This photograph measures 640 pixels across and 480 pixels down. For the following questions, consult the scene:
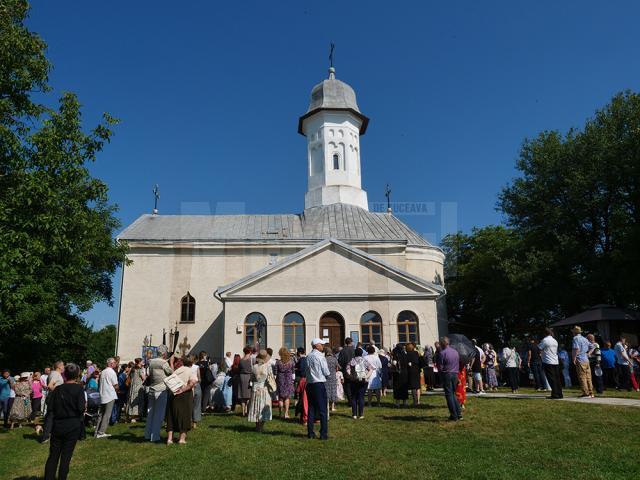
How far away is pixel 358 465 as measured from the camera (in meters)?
8.29

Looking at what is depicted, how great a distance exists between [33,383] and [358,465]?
12139mm

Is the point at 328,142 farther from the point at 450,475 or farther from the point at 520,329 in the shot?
the point at 450,475

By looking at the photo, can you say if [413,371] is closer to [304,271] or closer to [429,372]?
[429,372]

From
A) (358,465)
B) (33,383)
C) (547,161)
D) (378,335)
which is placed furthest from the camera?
(547,161)

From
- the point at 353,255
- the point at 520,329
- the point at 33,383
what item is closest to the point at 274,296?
the point at 353,255

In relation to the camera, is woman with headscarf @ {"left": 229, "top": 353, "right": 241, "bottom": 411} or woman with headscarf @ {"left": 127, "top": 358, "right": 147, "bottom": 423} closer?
woman with headscarf @ {"left": 127, "top": 358, "right": 147, "bottom": 423}

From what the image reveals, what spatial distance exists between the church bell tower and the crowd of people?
2119 cm

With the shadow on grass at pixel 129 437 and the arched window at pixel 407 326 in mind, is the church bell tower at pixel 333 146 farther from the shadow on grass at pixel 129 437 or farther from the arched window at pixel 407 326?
the shadow on grass at pixel 129 437

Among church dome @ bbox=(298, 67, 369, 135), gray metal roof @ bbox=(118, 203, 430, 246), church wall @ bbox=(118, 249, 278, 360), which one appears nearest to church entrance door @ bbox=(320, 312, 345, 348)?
church wall @ bbox=(118, 249, 278, 360)

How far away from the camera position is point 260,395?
1149cm

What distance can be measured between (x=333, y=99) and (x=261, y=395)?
1294 inches

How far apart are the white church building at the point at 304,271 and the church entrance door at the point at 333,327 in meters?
0.05

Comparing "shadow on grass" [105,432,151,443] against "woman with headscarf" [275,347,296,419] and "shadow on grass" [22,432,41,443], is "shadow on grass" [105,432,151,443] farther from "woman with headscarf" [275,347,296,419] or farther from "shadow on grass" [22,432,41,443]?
"woman with headscarf" [275,347,296,419]

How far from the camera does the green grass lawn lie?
7926mm
